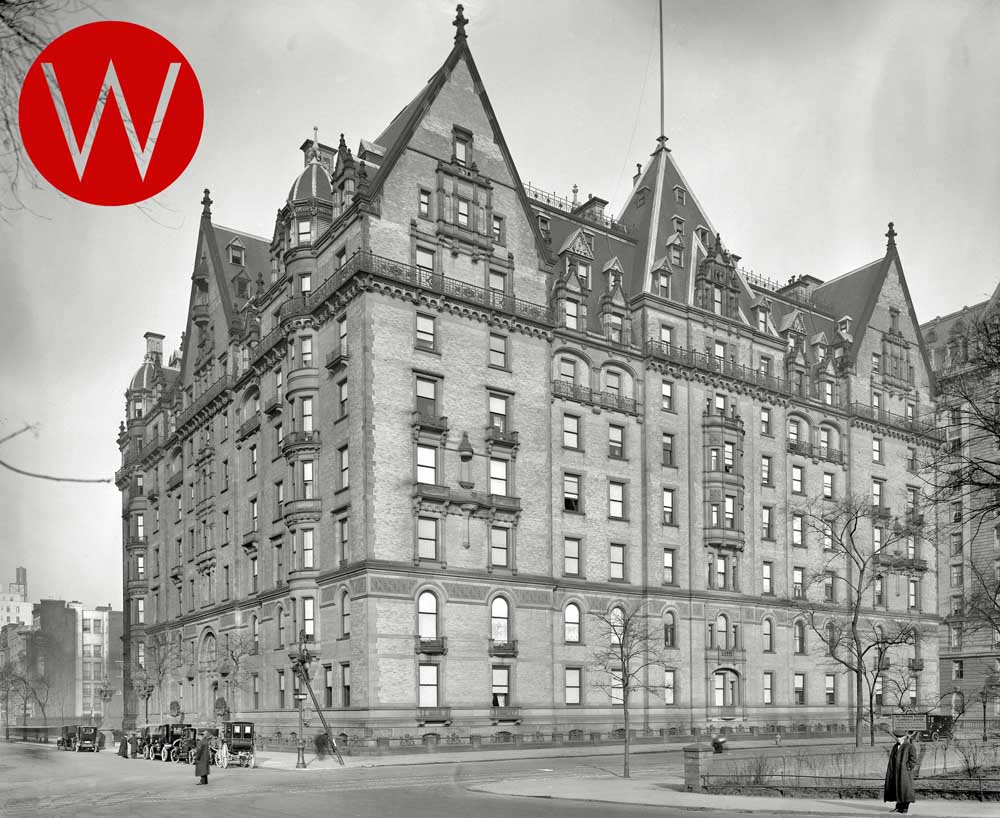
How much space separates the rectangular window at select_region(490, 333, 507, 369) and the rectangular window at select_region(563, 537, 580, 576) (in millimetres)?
10182

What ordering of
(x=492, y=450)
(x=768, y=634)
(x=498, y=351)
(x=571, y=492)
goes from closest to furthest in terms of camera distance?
1. (x=492, y=450)
2. (x=498, y=351)
3. (x=571, y=492)
4. (x=768, y=634)

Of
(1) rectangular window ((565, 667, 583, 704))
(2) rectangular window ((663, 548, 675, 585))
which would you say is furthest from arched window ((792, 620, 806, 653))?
(1) rectangular window ((565, 667, 583, 704))

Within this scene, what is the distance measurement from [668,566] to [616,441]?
7.96 m

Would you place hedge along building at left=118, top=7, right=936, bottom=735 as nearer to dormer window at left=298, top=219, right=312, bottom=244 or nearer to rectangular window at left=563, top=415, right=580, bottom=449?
rectangular window at left=563, top=415, right=580, bottom=449

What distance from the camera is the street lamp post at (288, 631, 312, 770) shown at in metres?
42.1

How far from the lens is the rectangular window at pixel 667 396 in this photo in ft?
209

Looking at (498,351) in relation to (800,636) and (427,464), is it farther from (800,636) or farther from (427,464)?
(800,636)

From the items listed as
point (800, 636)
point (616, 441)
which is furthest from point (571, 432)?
point (800, 636)

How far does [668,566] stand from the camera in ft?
204

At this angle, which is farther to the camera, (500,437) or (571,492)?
(571,492)

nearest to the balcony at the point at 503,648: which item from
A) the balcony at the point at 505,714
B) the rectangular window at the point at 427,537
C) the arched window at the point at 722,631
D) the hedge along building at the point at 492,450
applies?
the hedge along building at the point at 492,450

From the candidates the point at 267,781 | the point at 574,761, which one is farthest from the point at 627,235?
the point at 267,781

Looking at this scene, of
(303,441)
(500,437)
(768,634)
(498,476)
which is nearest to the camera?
(500,437)

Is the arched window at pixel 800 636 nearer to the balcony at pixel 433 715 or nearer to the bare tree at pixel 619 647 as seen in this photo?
the bare tree at pixel 619 647
